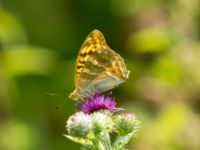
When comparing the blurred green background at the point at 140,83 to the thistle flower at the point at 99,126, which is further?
the blurred green background at the point at 140,83

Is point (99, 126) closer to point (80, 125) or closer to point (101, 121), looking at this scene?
point (101, 121)

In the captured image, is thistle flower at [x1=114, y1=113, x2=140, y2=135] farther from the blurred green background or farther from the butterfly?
the blurred green background

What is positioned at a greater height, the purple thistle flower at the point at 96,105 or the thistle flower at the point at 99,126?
the purple thistle flower at the point at 96,105

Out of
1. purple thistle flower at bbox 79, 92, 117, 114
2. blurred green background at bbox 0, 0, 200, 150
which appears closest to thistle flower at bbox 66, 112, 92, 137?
purple thistle flower at bbox 79, 92, 117, 114

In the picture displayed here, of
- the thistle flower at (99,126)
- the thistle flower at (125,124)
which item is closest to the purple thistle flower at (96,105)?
the thistle flower at (99,126)

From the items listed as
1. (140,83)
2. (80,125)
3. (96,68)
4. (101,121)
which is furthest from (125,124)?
(140,83)

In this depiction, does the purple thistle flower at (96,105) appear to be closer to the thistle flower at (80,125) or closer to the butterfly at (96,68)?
the butterfly at (96,68)

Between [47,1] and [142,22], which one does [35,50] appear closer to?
[142,22]
